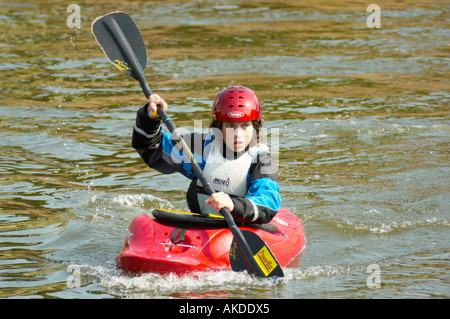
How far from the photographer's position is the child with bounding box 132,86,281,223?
15.8ft

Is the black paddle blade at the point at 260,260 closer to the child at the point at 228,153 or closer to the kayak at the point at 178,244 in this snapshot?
the kayak at the point at 178,244

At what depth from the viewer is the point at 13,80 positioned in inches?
441

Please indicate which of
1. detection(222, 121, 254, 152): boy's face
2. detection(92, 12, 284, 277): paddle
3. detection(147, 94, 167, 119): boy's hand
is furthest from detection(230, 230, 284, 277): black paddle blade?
detection(147, 94, 167, 119): boy's hand

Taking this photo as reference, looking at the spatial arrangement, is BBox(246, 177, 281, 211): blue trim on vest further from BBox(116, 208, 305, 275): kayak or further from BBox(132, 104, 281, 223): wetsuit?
BBox(116, 208, 305, 275): kayak

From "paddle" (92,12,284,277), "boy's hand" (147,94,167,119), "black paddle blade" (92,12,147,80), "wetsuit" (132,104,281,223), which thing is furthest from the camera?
"black paddle blade" (92,12,147,80)

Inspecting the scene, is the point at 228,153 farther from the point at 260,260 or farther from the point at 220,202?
the point at 260,260

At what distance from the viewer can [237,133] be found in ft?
16.1

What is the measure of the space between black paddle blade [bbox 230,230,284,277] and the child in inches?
7.4

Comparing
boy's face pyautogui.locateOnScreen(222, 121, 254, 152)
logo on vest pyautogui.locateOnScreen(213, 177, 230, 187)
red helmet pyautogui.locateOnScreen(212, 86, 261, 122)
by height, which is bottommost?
logo on vest pyautogui.locateOnScreen(213, 177, 230, 187)

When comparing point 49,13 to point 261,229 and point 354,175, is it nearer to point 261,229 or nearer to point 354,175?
point 354,175

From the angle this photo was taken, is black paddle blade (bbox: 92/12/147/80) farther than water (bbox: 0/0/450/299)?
Yes

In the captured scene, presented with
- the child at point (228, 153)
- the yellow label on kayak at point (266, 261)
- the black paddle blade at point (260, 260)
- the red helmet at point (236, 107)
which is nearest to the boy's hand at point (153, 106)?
the child at point (228, 153)

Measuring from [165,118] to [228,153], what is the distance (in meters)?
0.53

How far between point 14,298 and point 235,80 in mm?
7313
